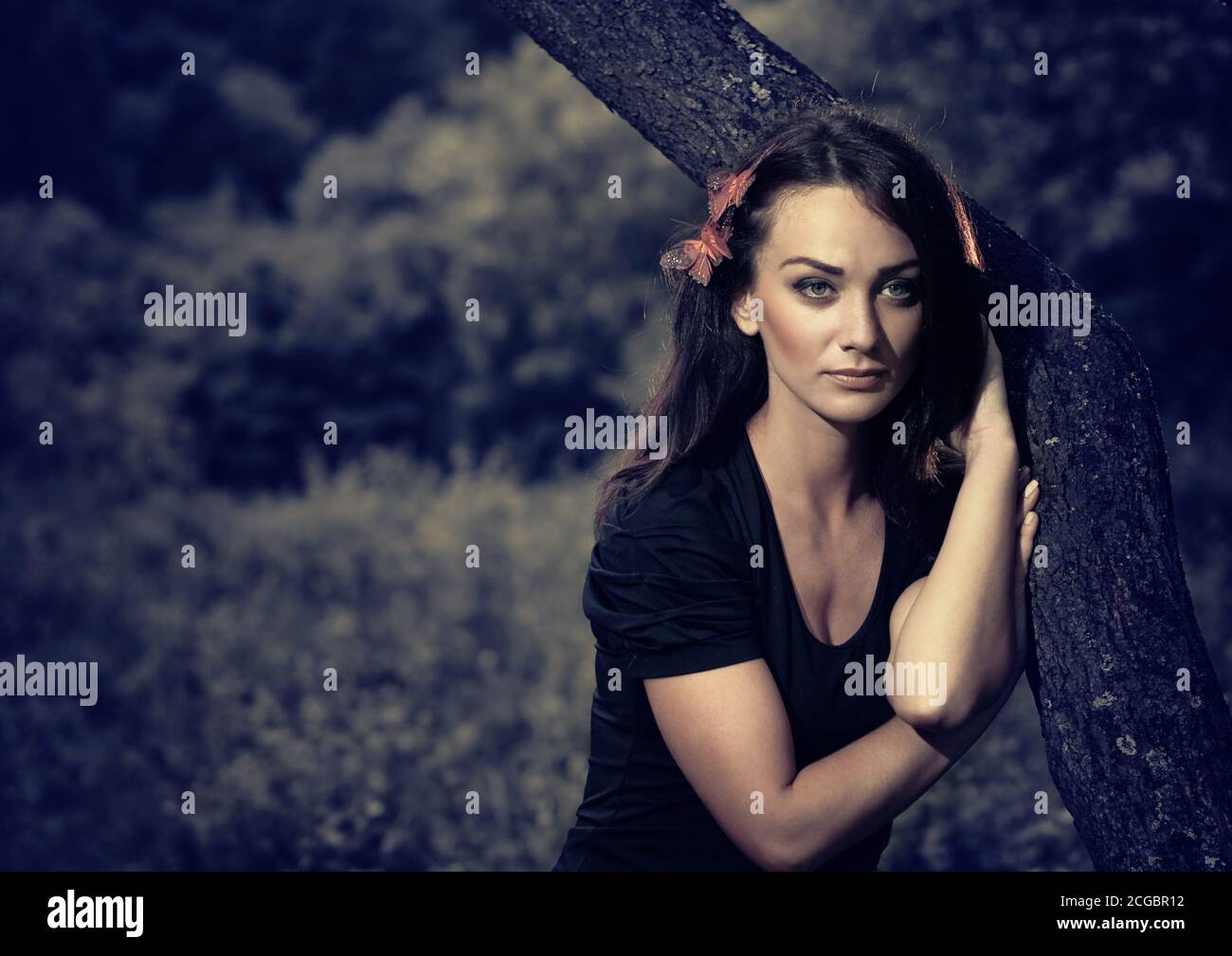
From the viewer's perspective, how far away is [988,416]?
231cm

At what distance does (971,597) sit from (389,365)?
9182mm

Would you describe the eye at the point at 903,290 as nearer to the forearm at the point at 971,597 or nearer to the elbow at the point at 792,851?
the forearm at the point at 971,597

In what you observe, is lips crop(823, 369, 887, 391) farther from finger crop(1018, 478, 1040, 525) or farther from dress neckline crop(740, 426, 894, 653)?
finger crop(1018, 478, 1040, 525)

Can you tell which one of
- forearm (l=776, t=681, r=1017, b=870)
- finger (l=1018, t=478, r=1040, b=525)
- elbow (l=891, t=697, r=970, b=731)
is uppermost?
finger (l=1018, t=478, r=1040, b=525)

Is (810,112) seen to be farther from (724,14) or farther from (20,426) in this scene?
(20,426)

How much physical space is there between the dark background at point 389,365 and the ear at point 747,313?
1.79 ft

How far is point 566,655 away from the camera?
23.0ft

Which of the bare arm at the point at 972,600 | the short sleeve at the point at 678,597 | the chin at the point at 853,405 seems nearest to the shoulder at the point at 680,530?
the short sleeve at the point at 678,597

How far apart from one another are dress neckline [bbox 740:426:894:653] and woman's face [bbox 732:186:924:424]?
15 centimetres

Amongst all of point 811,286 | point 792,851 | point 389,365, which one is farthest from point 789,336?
point 389,365

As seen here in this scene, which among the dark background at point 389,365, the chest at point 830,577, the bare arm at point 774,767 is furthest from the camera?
the dark background at point 389,365

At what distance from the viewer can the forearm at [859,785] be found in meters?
2.17

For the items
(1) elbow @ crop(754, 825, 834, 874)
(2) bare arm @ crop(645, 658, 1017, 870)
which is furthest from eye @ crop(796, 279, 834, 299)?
(1) elbow @ crop(754, 825, 834, 874)

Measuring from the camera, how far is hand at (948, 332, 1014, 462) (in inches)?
90.4
